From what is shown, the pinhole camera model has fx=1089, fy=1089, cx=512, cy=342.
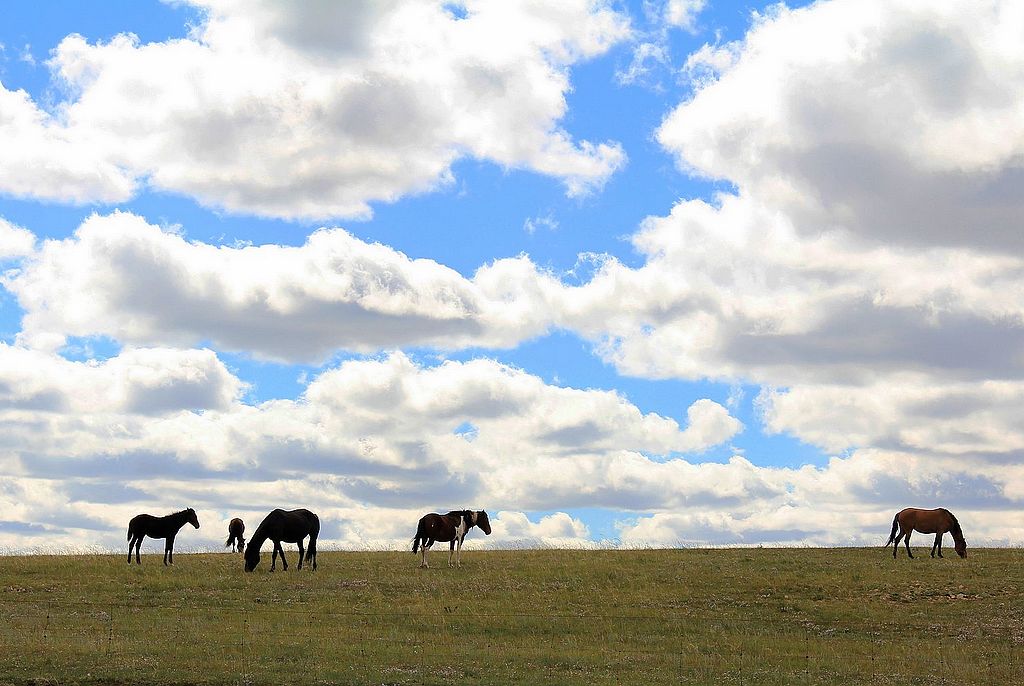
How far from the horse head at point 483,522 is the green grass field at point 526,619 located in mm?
1495

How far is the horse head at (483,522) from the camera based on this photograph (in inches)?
2095

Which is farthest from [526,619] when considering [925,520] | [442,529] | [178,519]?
[925,520]

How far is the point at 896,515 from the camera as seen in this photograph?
52.1 metres

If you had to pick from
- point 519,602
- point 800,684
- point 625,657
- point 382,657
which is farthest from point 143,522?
point 800,684

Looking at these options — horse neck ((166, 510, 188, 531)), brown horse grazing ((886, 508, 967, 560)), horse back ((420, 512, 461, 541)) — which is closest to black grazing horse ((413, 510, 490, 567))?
horse back ((420, 512, 461, 541))

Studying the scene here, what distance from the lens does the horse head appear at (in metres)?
53.2

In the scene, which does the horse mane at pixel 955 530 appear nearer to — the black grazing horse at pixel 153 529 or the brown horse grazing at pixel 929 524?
the brown horse grazing at pixel 929 524

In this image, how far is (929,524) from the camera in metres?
51.7

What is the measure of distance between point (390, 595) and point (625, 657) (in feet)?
41.6

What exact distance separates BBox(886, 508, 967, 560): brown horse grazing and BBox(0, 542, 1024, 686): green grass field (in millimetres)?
1351

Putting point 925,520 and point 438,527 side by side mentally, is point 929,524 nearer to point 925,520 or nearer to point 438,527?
point 925,520

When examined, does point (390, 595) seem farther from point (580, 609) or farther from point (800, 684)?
point (800, 684)

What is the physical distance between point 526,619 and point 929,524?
2504cm

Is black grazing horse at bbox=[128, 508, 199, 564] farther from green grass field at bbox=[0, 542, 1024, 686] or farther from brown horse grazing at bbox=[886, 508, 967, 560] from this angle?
brown horse grazing at bbox=[886, 508, 967, 560]
